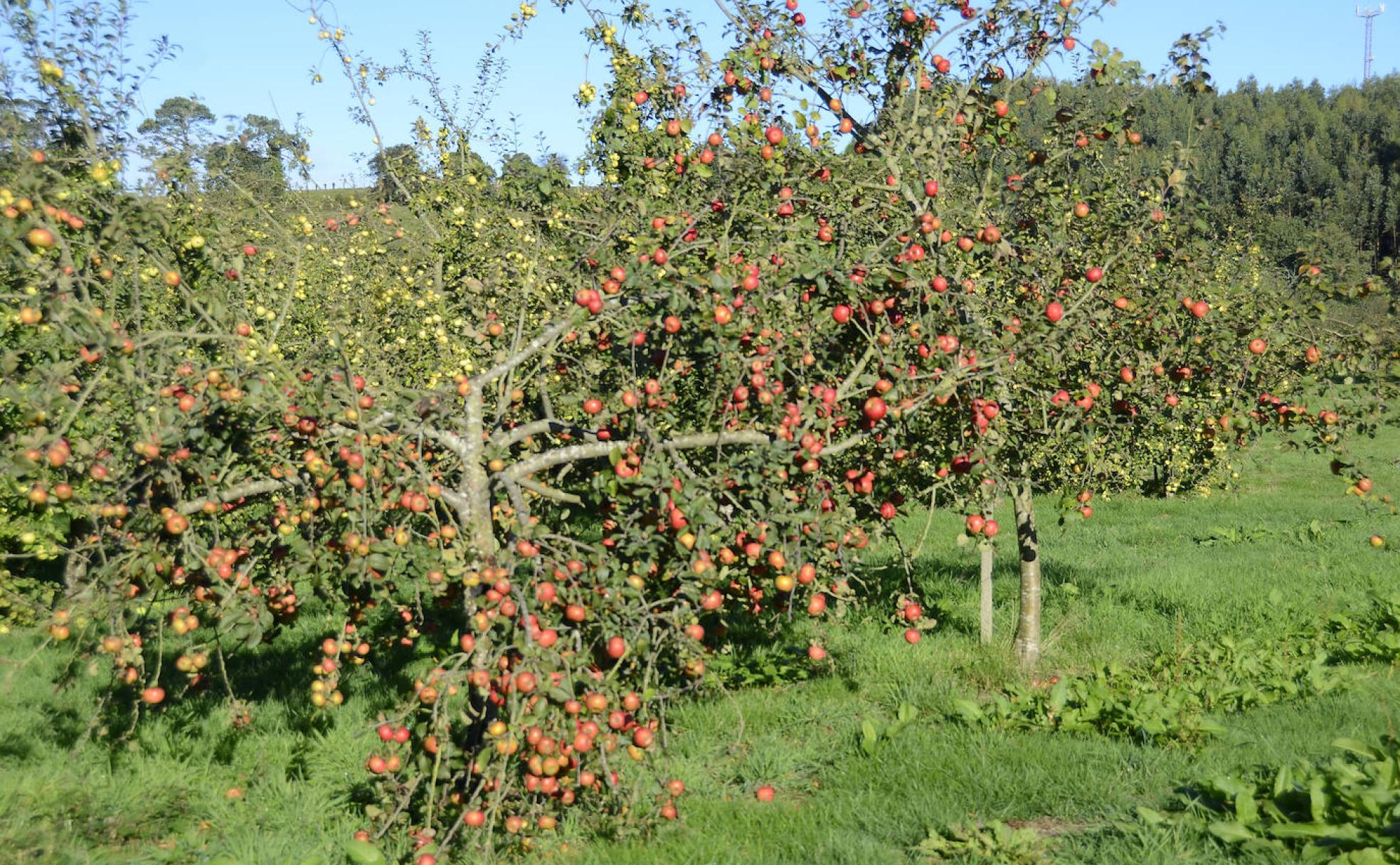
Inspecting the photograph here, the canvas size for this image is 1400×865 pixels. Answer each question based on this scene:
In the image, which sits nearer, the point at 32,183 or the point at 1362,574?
the point at 32,183

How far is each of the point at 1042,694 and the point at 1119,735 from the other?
530 mm

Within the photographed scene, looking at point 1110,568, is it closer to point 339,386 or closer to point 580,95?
point 580,95

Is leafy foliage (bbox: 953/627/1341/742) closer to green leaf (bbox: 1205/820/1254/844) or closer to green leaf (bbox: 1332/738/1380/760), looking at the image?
green leaf (bbox: 1332/738/1380/760)

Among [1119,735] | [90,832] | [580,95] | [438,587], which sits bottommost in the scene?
[90,832]

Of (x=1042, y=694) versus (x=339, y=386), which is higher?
(x=339, y=386)

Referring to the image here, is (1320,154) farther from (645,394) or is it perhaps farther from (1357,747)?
(645,394)

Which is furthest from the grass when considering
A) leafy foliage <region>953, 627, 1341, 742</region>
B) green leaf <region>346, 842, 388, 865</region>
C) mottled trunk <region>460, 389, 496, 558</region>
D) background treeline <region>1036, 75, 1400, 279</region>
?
background treeline <region>1036, 75, 1400, 279</region>

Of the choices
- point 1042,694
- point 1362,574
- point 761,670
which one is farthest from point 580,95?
point 1362,574

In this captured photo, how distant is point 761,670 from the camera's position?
655 cm

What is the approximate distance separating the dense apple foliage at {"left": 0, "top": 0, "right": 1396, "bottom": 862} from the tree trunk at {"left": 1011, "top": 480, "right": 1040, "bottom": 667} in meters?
1.20

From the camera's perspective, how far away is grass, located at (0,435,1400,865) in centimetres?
424

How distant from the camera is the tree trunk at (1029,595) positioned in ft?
20.7

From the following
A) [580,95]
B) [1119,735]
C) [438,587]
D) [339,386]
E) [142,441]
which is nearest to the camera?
[142,441]

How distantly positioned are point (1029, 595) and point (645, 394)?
3.83m
